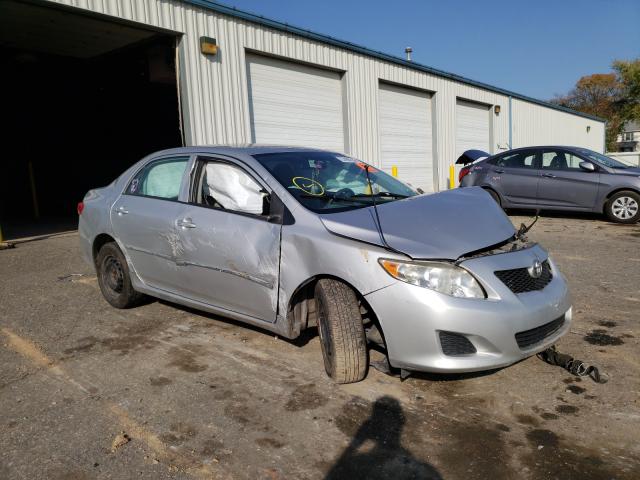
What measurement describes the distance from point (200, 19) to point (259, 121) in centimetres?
223

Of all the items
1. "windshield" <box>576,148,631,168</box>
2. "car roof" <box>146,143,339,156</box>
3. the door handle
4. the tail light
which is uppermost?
"car roof" <box>146,143,339,156</box>

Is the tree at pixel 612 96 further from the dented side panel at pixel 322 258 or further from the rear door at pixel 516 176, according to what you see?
the dented side panel at pixel 322 258

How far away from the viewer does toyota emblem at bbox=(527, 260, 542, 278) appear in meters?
2.98

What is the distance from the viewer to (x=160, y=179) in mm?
4383

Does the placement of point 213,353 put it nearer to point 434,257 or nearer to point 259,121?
point 434,257

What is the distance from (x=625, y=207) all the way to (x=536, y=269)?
7566 millimetres

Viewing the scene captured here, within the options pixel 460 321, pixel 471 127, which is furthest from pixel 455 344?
pixel 471 127

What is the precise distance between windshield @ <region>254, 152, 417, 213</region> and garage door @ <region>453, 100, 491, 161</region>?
1428cm

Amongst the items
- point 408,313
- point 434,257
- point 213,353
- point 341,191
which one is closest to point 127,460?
point 213,353

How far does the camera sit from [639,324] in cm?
405

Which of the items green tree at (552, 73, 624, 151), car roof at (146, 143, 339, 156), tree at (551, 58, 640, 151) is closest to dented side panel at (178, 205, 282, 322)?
car roof at (146, 143, 339, 156)

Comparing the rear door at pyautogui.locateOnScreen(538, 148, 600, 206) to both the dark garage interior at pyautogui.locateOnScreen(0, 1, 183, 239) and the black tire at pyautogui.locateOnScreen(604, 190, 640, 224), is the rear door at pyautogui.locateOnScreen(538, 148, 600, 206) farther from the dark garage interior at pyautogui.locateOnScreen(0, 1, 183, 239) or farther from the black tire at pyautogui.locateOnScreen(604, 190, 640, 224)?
the dark garage interior at pyautogui.locateOnScreen(0, 1, 183, 239)

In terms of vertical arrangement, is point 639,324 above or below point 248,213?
below

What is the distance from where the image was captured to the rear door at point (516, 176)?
10008 millimetres
